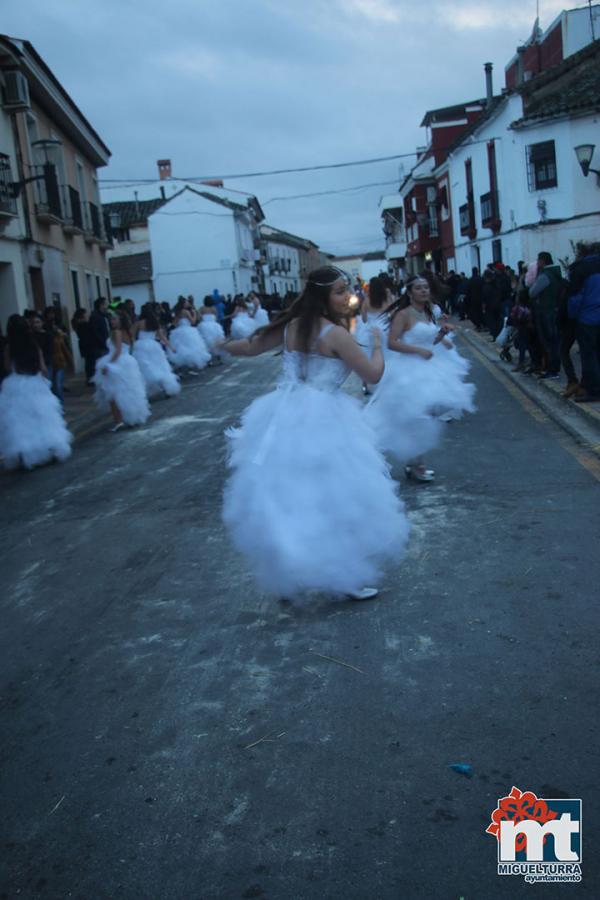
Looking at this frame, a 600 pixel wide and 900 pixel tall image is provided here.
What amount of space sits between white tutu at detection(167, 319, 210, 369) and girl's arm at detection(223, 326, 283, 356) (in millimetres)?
15977

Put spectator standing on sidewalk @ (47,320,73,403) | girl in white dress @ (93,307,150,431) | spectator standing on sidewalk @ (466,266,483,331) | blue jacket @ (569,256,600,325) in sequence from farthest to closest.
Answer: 1. spectator standing on sidewalk @ (466,266,483,331)
2. spectator standing on sidewalk @ (47,320,73,403)
3. girl in white dress @ (93,307,150,431)
4. blue jacket @ (569,256,600,325)

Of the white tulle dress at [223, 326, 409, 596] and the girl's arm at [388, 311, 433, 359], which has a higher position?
the girl's arm at [388, 311, 433, 359]

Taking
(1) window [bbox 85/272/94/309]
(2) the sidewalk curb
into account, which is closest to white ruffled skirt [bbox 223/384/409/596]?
(2) the sidewalk curb

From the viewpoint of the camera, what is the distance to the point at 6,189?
61.2 feet

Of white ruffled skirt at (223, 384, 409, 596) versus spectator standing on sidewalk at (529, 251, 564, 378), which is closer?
white ruffled skirt at (223, 384, 409, 596)

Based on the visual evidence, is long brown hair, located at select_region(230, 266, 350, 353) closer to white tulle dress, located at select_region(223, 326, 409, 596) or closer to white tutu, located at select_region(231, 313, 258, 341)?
white tulle dress, located at select_region(223, 326, 409, 596)

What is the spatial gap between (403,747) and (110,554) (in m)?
3.57

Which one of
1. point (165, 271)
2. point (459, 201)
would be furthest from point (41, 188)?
point (165, 271)

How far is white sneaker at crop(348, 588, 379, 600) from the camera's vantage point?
4.92 meters

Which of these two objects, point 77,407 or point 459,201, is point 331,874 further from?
point 459,201

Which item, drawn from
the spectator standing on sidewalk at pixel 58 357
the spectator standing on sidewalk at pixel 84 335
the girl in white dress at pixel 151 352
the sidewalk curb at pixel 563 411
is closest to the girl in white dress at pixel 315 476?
the sidewalk curb at pixel 563 411

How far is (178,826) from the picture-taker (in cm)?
299

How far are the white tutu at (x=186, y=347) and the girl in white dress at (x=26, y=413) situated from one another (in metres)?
9.98

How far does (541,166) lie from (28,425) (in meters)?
28.6
